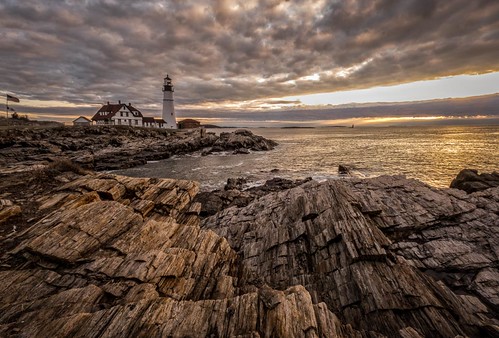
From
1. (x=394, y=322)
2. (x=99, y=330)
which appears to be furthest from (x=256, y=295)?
(x=394, y=322)

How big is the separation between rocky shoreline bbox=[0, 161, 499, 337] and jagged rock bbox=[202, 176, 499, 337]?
63mm

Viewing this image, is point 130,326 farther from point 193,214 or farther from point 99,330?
point 193,214

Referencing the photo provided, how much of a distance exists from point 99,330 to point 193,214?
36.4 ft

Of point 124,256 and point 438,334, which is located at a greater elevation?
point 124,256

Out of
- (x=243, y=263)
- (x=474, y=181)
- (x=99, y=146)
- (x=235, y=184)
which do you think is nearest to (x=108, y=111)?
(x=99, y=146)

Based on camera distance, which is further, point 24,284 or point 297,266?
point 297,266

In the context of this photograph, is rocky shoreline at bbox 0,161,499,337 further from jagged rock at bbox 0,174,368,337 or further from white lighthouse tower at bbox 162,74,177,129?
white lighthouse tower at bbox 162,74,177,129

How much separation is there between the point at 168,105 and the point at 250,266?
112353 millimetres

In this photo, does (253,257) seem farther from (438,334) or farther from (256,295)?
(438,334)

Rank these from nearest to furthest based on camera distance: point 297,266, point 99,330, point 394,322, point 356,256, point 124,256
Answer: point 99,330 < point 394,322 < point 124,256 < point 356,256 < point 297,266

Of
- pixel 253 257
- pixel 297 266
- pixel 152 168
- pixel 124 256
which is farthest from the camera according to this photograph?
pixel 152 168

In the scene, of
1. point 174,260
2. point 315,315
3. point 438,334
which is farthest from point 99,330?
point 438,334

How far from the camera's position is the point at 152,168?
158 feet

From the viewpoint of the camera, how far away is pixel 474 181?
80.5 feet
